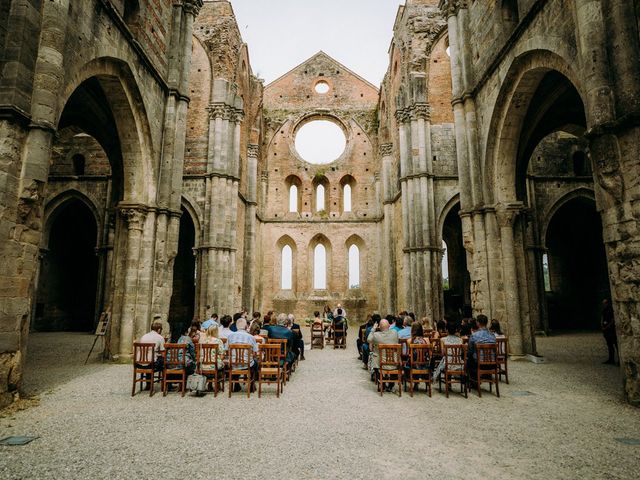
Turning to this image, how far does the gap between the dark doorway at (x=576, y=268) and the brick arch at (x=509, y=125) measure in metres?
12.9

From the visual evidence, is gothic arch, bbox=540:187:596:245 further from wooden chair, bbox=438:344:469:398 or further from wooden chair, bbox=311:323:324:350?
wooden chair, bbox=438:344:469:398

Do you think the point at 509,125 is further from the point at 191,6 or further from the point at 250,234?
the point at 250,234

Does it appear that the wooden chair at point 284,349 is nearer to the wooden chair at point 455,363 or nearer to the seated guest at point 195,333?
the seated guest at point 195,333

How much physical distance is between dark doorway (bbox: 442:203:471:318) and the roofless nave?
130 mm

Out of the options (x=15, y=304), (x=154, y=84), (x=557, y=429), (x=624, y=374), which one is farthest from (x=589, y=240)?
(x=15, y=304)

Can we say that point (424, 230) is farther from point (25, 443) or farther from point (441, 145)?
point (25, 443)

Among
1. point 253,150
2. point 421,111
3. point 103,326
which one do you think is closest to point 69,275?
point 253,150

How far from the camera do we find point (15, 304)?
17.1 ft

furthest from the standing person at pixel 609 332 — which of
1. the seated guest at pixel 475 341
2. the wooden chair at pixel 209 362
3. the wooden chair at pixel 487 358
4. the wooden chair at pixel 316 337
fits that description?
the wooden chair at pixel 209 362

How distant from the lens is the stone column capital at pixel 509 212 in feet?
30.9

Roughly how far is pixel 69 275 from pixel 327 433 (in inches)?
828

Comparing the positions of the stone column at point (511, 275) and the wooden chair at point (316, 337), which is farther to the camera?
the wooden chair at point (316, 337)

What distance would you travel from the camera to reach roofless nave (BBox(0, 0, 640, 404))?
5.40 meters

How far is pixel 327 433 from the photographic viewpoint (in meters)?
4.25
